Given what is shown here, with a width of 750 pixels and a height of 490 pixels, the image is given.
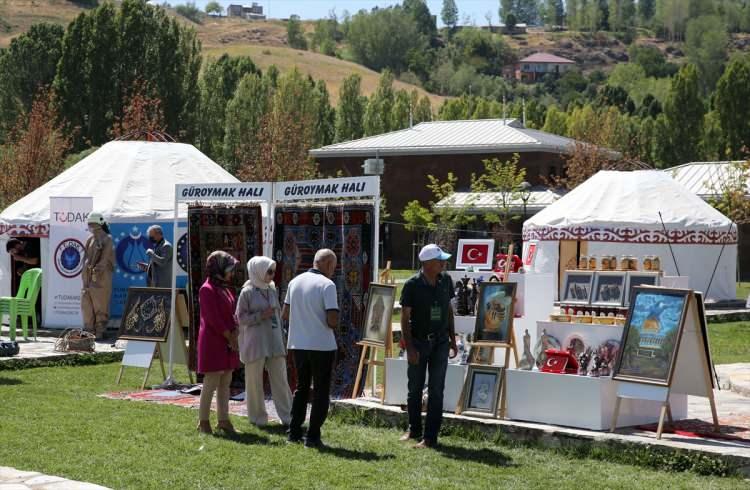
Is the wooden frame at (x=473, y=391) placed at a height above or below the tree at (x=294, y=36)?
below

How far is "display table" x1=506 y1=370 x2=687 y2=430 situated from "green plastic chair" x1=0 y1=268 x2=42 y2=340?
28.5 ft

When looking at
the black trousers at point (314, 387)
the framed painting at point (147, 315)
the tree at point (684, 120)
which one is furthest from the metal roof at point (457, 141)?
the black trousers at point (314, 387)

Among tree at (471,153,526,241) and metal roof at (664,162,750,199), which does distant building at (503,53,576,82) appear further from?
tree at (471,153,526,241)

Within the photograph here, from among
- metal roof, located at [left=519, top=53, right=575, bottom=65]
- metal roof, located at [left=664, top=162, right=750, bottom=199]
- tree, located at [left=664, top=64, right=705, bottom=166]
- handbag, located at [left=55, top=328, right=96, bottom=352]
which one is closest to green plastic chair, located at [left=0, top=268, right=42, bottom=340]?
handbag, located at [left=55, top=328, right=96, bottom=352]

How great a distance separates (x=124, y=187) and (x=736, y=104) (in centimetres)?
4487

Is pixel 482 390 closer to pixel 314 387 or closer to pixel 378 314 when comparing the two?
pixel 378 314

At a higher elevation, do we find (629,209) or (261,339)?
(629,209)

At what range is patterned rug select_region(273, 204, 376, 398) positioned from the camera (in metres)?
11.4

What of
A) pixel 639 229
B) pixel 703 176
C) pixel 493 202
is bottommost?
pixel 639 229

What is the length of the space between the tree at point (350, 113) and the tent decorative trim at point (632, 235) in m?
37.1

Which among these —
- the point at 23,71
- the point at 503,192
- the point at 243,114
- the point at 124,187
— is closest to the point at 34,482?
the point at 124,187

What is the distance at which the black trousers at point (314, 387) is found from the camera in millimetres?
9023

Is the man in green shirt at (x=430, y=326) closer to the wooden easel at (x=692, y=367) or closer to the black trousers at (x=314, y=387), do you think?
the black trousers at (x=314, y=387)

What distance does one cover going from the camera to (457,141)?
→ 49.7 m
